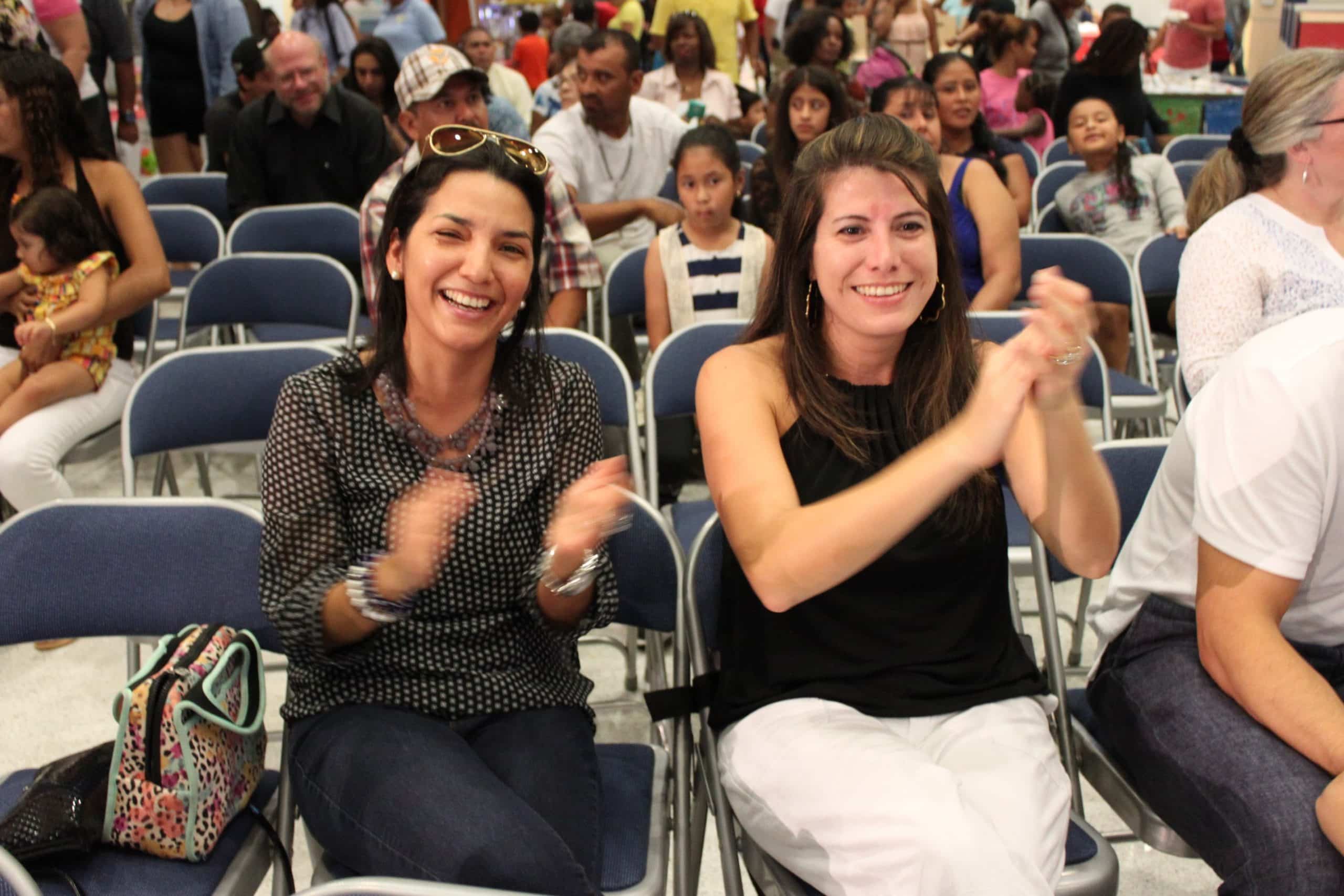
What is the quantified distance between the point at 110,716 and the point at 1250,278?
2.56 metres

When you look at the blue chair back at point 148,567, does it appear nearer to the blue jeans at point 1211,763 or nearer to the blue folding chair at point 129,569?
the blue folding chair at point 129,569

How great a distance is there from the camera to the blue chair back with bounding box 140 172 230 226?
15.4 ft

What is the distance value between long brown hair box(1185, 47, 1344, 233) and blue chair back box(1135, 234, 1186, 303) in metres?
1.20

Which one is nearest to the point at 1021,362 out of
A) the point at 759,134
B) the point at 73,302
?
the point at 73,302

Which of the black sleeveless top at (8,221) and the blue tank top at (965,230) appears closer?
the black sleeveless top at (8,221)

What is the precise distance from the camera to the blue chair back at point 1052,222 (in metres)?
4.28

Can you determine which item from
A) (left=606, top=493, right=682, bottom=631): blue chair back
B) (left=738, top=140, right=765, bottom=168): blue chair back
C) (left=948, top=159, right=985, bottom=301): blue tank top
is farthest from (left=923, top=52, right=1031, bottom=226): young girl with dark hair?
(left=606, top=493, right=682, bottom=631): blue chair back

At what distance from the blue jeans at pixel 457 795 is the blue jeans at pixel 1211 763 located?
0.72 metres

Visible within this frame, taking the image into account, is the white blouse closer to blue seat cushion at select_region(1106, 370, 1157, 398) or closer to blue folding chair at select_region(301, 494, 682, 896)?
blue seat cushion at select_region(1106, 370, 1157, 398)

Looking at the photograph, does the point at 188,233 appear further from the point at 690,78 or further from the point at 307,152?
the point at 690,78

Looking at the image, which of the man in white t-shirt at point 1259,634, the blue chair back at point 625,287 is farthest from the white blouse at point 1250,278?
the blue chair back at point 625,287

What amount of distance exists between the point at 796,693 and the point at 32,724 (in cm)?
194

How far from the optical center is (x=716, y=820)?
5.15 ft

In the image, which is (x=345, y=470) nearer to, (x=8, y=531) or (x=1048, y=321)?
(x=8, y=531)
